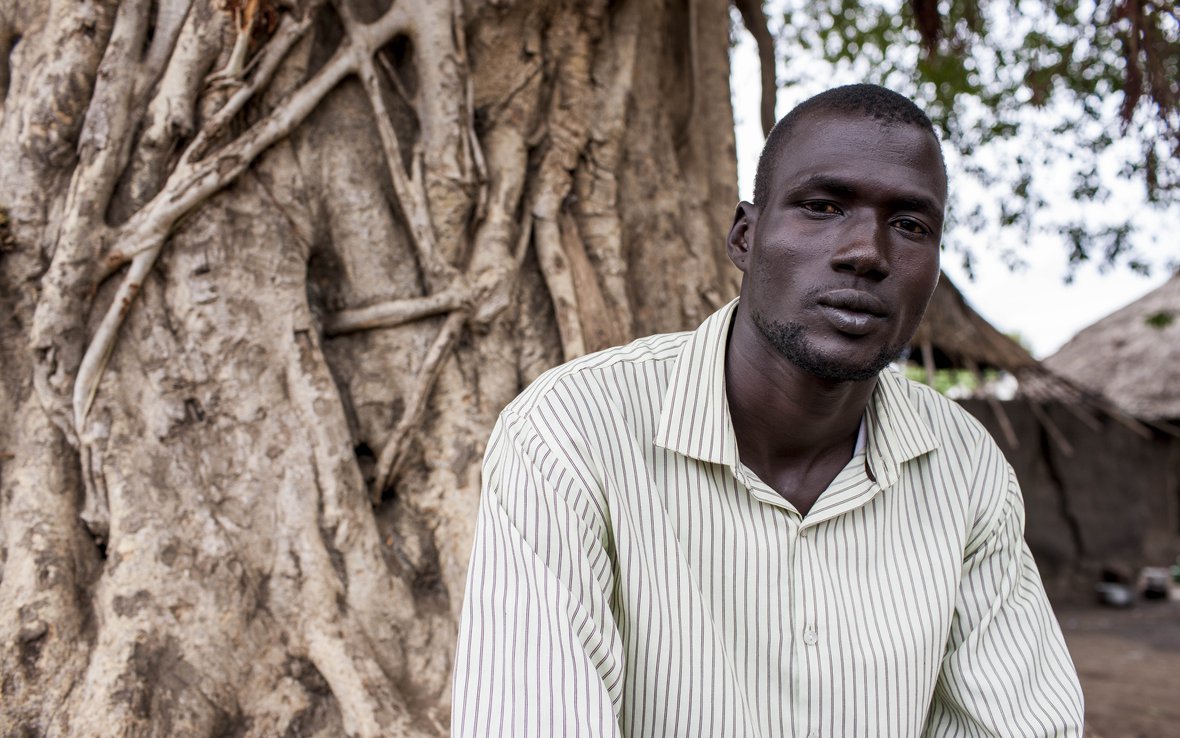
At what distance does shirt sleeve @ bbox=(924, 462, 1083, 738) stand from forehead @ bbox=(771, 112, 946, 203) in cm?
63

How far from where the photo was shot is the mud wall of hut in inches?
383

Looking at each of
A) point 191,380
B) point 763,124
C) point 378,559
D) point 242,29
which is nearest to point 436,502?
point 378,559

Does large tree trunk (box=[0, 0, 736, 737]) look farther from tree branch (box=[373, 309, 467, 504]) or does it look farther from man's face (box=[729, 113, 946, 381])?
man's face (box=[729, 113, 946, 381])

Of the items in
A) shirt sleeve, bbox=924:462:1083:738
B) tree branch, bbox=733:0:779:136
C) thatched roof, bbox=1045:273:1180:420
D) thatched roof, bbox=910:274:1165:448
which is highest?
tree branch, bbox=733:0:779:136

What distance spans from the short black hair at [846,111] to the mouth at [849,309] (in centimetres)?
25

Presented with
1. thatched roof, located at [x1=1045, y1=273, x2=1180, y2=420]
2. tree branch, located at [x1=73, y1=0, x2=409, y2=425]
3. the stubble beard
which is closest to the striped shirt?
the stubble beard

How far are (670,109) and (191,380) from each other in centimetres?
211

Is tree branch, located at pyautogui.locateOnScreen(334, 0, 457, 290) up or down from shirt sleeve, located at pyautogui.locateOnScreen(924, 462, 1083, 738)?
up

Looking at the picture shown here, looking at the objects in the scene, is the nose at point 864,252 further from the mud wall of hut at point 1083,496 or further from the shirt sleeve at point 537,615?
the mud wall of hut at point 1083,496

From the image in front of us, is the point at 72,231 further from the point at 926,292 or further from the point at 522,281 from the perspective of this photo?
the point at 926,292

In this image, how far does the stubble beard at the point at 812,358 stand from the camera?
5.68 ft

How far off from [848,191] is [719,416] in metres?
0.43

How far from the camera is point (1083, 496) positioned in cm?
1016

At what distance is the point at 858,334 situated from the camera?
68.1 inches
